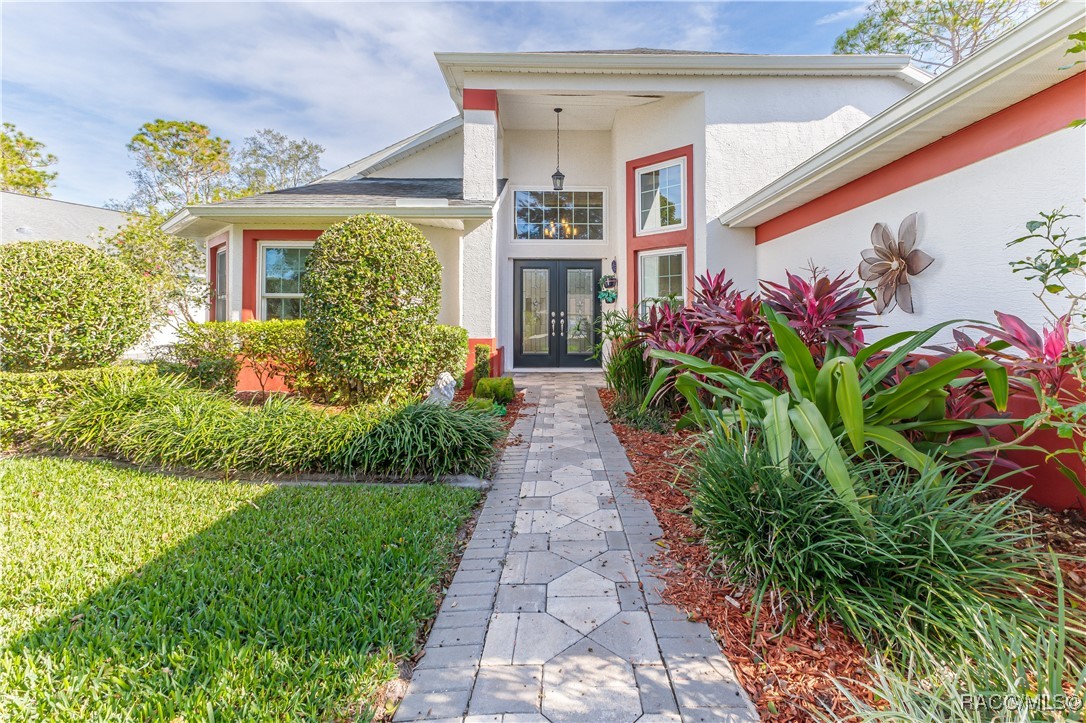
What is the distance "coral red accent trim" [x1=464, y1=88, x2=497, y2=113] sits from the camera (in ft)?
25.9

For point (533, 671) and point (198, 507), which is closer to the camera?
point (533, 671)

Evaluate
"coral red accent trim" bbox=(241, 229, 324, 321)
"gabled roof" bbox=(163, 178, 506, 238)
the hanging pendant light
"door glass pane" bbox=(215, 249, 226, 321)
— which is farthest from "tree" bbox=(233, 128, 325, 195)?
the hanging pendant light

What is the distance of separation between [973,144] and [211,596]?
5798 millimetres

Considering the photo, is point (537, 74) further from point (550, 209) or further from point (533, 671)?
point (533, 671)

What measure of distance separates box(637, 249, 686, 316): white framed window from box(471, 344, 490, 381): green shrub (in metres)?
2.82

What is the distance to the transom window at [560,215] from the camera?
993 centimetres

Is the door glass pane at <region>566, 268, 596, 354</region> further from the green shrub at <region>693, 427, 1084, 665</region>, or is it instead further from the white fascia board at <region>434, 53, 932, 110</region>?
the green shrub at <region>693, 427, 1084, 665</region>

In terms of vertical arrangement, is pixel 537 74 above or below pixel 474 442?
above

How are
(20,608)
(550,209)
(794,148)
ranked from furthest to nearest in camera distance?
1. (550,209)
2. (794,148)
3. (20,608)

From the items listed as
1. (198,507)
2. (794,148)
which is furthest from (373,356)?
(794,148)

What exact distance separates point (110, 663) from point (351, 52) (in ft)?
31.6

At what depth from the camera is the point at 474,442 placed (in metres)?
4.12

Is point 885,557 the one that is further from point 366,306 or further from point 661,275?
point 661,275

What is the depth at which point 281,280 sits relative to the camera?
311 inches
